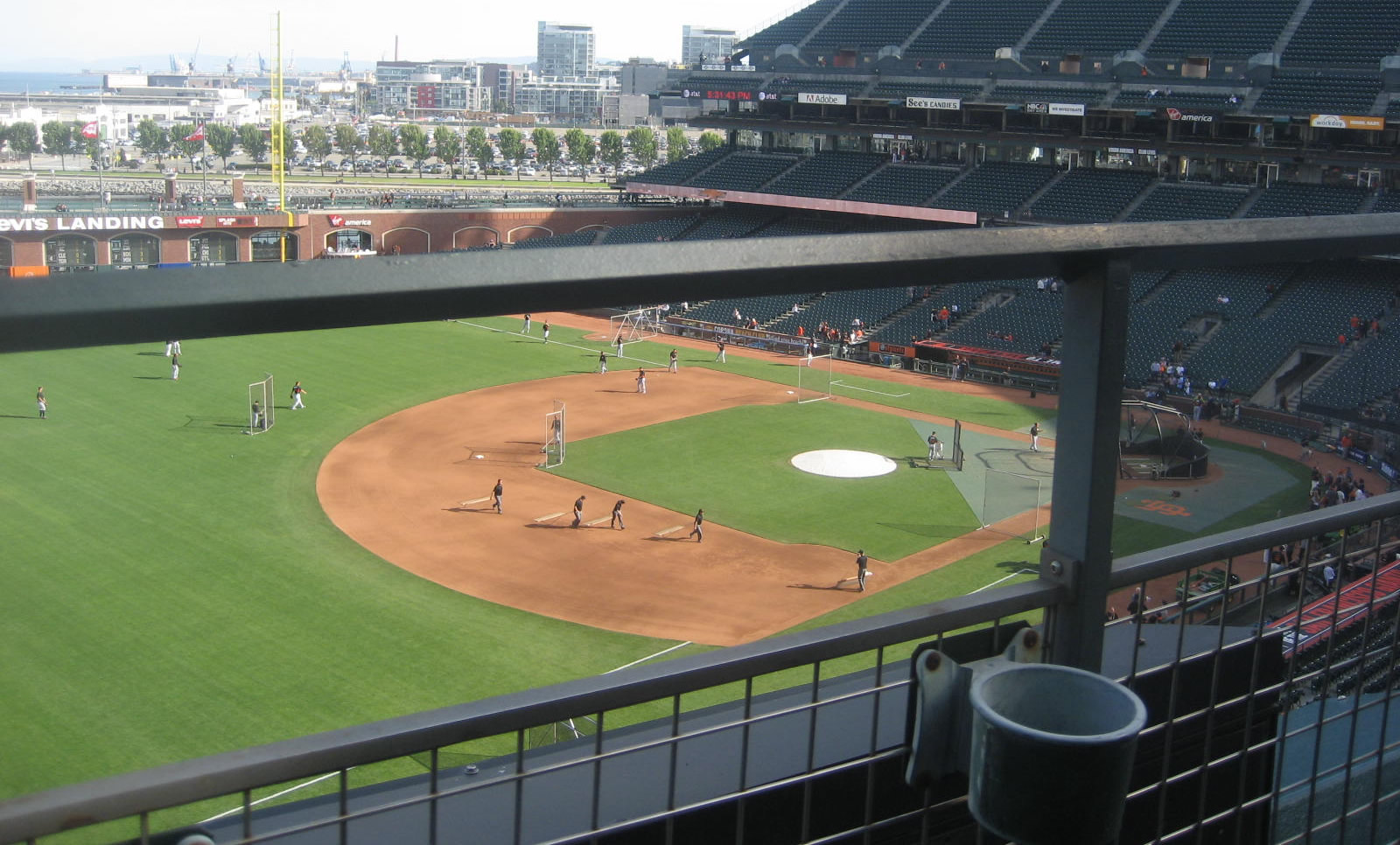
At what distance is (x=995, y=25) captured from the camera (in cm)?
4969

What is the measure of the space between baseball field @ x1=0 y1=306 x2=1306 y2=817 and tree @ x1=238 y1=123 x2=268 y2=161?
6010 centimetres

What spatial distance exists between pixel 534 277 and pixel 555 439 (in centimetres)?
2596

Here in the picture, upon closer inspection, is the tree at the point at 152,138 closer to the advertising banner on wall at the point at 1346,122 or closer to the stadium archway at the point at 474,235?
the stadium archway at the point at 474,235

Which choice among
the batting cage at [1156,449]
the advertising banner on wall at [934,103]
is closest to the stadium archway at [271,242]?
the advertising banner on wall at [934,103]

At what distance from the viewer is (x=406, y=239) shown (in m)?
53.6

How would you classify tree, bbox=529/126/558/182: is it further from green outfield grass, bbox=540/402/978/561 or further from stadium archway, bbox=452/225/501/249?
green outfield grass, bbox=540/402/978/561

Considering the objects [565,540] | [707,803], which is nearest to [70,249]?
[565,540]

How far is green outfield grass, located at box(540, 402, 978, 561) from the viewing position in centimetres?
2258

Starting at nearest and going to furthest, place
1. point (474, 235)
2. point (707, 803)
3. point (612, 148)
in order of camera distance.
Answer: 1. point (707, 803)
2. point (474, 235)
3. point (612, 148)

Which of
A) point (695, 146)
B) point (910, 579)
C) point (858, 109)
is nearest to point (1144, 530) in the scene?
point (910, 579)

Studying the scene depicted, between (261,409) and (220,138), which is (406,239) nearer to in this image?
(261,409)

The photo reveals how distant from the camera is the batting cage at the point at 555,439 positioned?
87.0ft

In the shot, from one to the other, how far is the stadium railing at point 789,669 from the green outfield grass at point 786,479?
1806cm

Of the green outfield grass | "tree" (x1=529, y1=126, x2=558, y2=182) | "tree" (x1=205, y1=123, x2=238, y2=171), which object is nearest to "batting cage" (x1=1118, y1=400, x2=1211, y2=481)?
the green outfield grass
